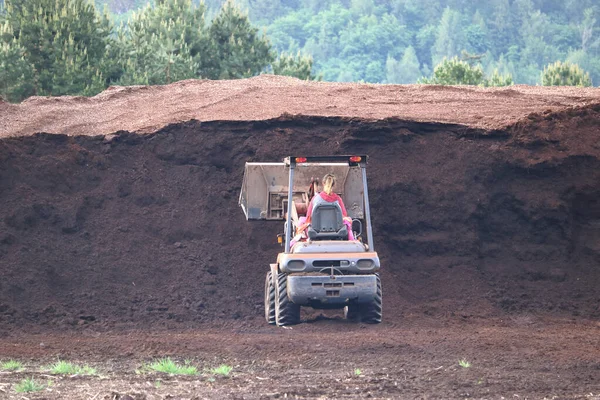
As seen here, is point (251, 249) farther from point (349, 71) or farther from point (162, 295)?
point (349, 71)

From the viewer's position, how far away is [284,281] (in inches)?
520

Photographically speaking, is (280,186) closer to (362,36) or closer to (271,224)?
(271,224)

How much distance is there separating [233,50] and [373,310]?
26791 millimetres

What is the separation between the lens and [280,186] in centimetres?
1519

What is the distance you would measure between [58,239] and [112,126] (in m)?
4.17

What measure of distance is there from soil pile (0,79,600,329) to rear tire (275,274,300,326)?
6.99 feet

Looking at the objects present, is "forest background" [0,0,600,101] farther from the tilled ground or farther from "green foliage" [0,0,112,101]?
the tilled ground

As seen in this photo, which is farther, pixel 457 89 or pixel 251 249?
pixel 457 89

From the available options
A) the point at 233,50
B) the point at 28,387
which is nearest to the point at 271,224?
the point at 28,387

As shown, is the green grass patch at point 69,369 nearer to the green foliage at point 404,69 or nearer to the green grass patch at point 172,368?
the green grass patch at point 172,368

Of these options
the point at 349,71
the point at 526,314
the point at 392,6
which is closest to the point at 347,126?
the point at 526,314

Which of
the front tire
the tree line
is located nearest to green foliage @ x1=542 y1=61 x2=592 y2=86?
the tree line

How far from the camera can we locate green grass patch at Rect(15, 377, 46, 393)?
937 centimetres

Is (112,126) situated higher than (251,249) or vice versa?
(112,126)
